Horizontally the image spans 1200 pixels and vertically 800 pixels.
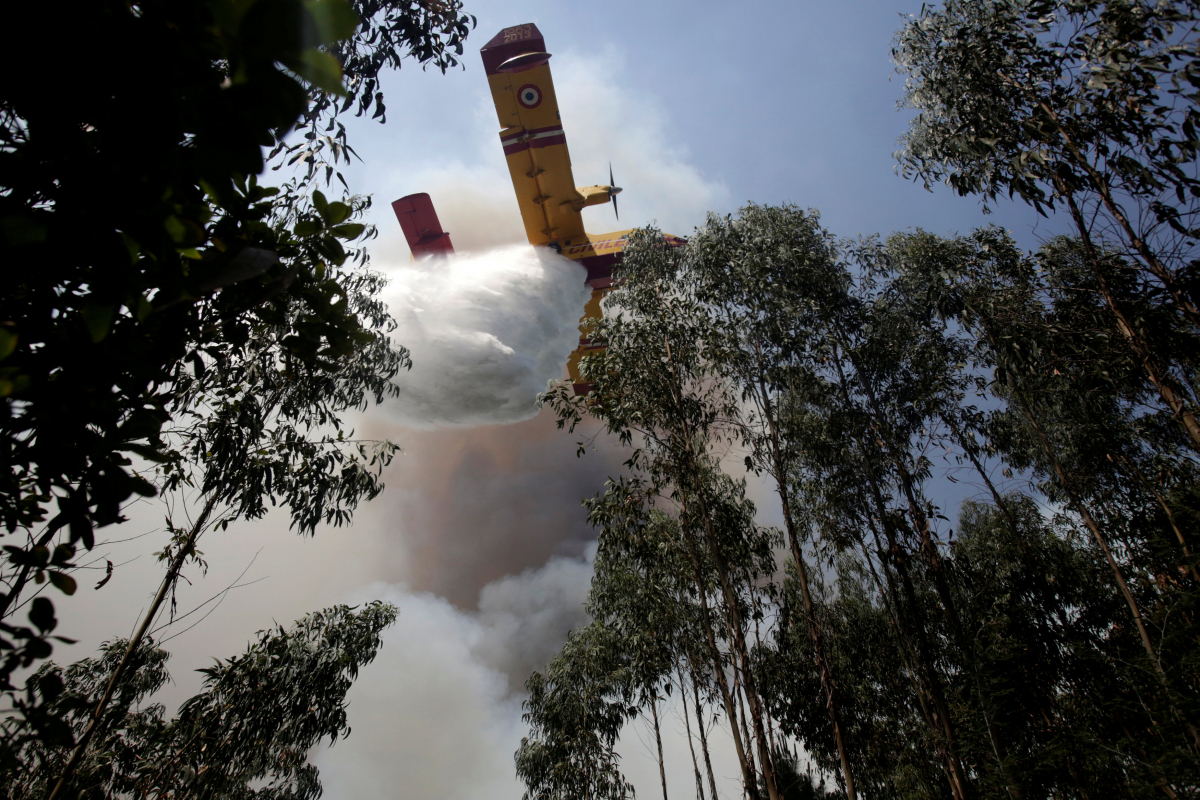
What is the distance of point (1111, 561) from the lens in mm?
6977

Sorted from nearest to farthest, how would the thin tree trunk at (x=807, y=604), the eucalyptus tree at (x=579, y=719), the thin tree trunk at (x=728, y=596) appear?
the thin tree trunk at (x=728, y=596)
the thin tree trunk at (x=807, y=604)
the eucalyptus tree at (x=579, y=719)

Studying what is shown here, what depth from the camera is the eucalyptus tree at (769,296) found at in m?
6.67

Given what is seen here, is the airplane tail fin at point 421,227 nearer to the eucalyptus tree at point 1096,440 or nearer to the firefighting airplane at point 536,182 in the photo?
the firefighting airplane at point 536,182

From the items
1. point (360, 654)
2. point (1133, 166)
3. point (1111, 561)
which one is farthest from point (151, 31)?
point (1111, 561)

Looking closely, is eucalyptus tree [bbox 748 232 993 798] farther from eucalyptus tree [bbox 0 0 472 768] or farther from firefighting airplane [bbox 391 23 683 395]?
eucalyptus tree [bbox 0 0 472 768]

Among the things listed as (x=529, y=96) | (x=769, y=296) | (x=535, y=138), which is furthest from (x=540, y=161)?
(x=769, y=296)

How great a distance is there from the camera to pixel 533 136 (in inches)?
507

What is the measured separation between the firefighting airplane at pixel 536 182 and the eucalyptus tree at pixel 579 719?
590 cm

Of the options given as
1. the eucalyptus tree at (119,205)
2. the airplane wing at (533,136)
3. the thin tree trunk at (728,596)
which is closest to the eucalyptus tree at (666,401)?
the thin tree trunk at (728,596)

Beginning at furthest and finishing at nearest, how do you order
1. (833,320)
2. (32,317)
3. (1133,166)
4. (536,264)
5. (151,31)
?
(536,264) < (833,320) < (1133,166) < (32,317) < (151,31)

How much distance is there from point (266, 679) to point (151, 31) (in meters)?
6.83

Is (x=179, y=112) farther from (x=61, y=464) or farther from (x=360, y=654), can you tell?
(x=360, y=654)

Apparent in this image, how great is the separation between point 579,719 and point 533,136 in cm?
1343

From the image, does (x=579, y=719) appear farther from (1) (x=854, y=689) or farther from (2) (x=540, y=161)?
(2) (x=540, y=161)
